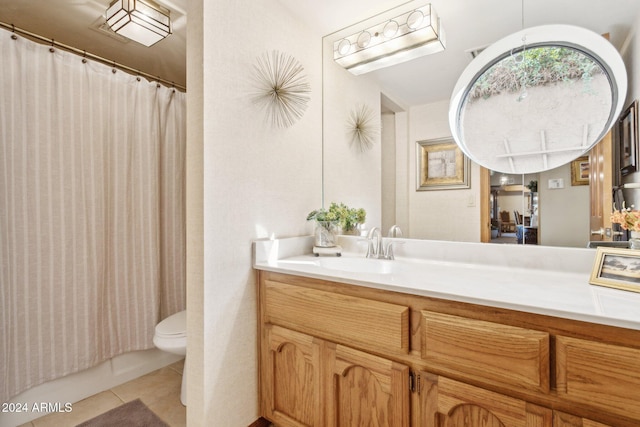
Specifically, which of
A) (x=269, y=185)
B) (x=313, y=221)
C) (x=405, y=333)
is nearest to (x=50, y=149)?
(x=269, y=185)

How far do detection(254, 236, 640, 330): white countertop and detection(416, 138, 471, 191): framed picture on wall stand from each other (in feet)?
1.03

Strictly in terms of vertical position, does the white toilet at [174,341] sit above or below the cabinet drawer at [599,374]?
below

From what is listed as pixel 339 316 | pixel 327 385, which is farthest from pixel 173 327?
pixel 339 316

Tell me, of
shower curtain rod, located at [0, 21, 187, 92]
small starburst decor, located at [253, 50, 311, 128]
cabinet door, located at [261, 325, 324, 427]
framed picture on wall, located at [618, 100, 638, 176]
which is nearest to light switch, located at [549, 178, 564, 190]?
framed picture on wall, located at [618, 100, 638, 176]

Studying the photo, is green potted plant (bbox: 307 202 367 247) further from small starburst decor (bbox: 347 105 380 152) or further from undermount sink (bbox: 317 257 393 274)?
small starburst decor (bbox: 347 105 380 152)

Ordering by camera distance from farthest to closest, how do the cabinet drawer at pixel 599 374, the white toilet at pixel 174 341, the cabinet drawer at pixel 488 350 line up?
the white toilet at pixel 174 341 → the cabinet drawer at pixel 488 350 → the cabinet drawer at pixel 599 374

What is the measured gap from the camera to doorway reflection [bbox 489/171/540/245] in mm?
1326

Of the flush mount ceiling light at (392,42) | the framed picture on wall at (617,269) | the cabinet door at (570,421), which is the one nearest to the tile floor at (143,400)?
the cabinet door at (570,421)

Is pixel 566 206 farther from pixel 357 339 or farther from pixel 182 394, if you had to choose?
pixel 182 394

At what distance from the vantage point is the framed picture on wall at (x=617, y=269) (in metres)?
0.92

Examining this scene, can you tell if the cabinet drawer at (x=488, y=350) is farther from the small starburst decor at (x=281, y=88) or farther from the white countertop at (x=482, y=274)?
the small starburst decor at (x=281, y=88)

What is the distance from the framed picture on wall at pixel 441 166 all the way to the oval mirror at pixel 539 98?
0.06 m

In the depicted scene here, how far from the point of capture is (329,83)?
198 centimetres

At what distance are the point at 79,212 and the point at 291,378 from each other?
160 centimetres
